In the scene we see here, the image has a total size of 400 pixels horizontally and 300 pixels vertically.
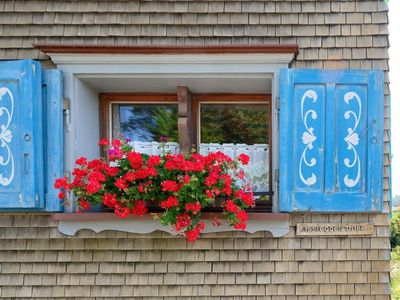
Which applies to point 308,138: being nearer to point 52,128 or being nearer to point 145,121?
point 145,121

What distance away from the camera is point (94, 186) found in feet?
7.02

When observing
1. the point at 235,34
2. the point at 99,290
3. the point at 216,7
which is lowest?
the point at 99,290

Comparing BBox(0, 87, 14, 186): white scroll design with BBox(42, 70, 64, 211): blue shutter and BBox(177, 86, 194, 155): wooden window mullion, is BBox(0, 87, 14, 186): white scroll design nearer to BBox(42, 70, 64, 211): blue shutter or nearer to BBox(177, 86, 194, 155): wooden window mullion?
BBox(42, 70, 64, 211): blue shutter

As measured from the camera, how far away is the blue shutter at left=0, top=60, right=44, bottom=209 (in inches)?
90.0

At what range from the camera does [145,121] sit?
276cm

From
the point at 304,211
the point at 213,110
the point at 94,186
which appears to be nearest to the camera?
the point at 94,186

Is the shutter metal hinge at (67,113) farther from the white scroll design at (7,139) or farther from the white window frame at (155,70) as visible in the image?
the white scroll design at (7,139)

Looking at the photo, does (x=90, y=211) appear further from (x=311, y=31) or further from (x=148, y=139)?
(x=311, y=31)

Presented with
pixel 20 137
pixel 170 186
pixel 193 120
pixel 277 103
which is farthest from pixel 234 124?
pixel 20 137

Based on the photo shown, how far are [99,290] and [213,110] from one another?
4.72 feet

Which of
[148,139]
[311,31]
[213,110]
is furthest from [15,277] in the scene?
[311,31]

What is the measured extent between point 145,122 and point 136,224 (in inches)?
30.7

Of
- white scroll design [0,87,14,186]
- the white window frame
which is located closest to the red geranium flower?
the white window frame

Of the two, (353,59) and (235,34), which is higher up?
(235,34)
